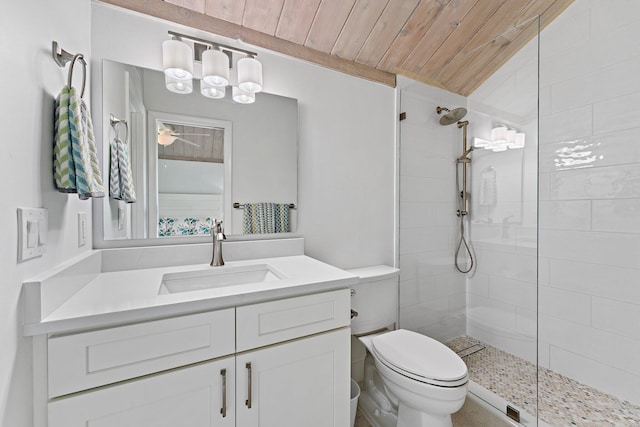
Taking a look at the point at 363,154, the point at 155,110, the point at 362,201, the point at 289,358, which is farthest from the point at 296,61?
the point at 289,358

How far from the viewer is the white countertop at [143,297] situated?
28.5 inches

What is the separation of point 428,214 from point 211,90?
1.57 meters

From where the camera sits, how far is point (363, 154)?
6.15ft

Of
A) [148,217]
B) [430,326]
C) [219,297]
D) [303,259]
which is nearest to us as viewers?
[219,297]

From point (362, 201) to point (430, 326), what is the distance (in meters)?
1.02

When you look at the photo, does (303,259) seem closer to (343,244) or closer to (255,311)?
(343,244)

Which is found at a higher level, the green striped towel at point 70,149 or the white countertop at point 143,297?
the green striped towel at point 70,149

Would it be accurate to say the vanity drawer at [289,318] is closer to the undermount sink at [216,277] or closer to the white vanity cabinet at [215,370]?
the white vanity cabinet at [215,370]

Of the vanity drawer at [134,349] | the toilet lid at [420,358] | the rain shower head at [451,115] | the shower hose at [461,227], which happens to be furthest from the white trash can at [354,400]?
the rain shower head at [451,115]

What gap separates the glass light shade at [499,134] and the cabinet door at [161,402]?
200 centimetres

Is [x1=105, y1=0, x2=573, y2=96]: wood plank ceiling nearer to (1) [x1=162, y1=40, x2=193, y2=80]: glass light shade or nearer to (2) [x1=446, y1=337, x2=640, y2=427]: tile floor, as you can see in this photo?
(1) [x1=162, y1=40, x2=193, y2=80]: glass light shade

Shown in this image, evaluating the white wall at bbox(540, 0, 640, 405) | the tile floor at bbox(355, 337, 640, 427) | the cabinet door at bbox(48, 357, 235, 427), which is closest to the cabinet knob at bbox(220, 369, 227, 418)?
the cabinet door at bbox(48, 357, 235, 427)

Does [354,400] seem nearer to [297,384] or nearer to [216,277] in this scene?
[297,384]

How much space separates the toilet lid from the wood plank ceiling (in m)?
1.63
